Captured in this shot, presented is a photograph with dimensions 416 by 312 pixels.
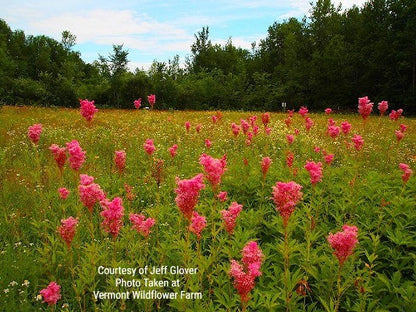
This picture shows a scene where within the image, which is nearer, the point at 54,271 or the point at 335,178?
the point at 54,271

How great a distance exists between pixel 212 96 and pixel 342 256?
44.1m

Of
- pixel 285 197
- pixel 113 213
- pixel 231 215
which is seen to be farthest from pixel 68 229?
pixel 285 197

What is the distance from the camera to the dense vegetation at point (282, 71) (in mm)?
33562

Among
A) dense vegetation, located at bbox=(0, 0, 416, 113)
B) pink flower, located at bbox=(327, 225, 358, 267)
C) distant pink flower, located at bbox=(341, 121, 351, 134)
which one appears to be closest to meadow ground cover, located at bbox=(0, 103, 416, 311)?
pink flower, located at bbox=(327, 225, 358, 267)

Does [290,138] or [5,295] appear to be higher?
[290,138]

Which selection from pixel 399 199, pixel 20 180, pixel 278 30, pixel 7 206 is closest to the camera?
pixel 399 199

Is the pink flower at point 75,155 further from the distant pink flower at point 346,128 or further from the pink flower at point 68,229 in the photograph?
the distant pink flower at point 346,128

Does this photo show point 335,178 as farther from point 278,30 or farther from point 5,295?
point 278,30

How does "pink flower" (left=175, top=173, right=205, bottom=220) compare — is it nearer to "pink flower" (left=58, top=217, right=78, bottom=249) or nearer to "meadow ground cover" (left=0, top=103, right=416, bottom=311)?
"meadow ground cover" (left=0, top=103, right=416, bottom=311)

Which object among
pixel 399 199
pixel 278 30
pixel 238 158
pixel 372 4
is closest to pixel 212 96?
pixel 278 30

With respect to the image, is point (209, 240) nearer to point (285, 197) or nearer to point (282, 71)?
point (285, 197)

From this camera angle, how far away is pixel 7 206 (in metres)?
5.12

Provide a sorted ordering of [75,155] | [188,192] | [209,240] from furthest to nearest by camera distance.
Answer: [209,240], [75,155], [188,192]

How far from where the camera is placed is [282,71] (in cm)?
4644
